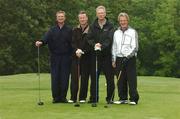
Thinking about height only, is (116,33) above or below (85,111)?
above

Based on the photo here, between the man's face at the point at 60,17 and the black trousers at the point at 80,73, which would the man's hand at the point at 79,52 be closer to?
the black trousers at the point at 80,73

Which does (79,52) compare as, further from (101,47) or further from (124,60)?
(124,60)

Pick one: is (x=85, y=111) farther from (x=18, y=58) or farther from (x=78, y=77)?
(x=18, y=58)

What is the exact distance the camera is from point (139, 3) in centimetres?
7425

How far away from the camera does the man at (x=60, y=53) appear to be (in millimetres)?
13492

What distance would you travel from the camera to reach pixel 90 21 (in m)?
54.3

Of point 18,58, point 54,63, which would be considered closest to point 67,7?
point 18,58

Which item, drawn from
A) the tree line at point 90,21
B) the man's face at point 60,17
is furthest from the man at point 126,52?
the tree line at point 90,21

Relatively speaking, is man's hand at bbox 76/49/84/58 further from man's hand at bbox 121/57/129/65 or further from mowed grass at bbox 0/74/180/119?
mowed grass at bbox 0/74/180/119

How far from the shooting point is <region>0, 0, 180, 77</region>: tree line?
51.9 m

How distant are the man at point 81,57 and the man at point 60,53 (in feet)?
0.98

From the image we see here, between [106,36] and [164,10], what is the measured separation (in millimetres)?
60268

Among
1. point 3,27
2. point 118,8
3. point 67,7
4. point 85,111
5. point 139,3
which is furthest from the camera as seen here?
point 139,3

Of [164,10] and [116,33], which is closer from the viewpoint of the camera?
[116,33]
